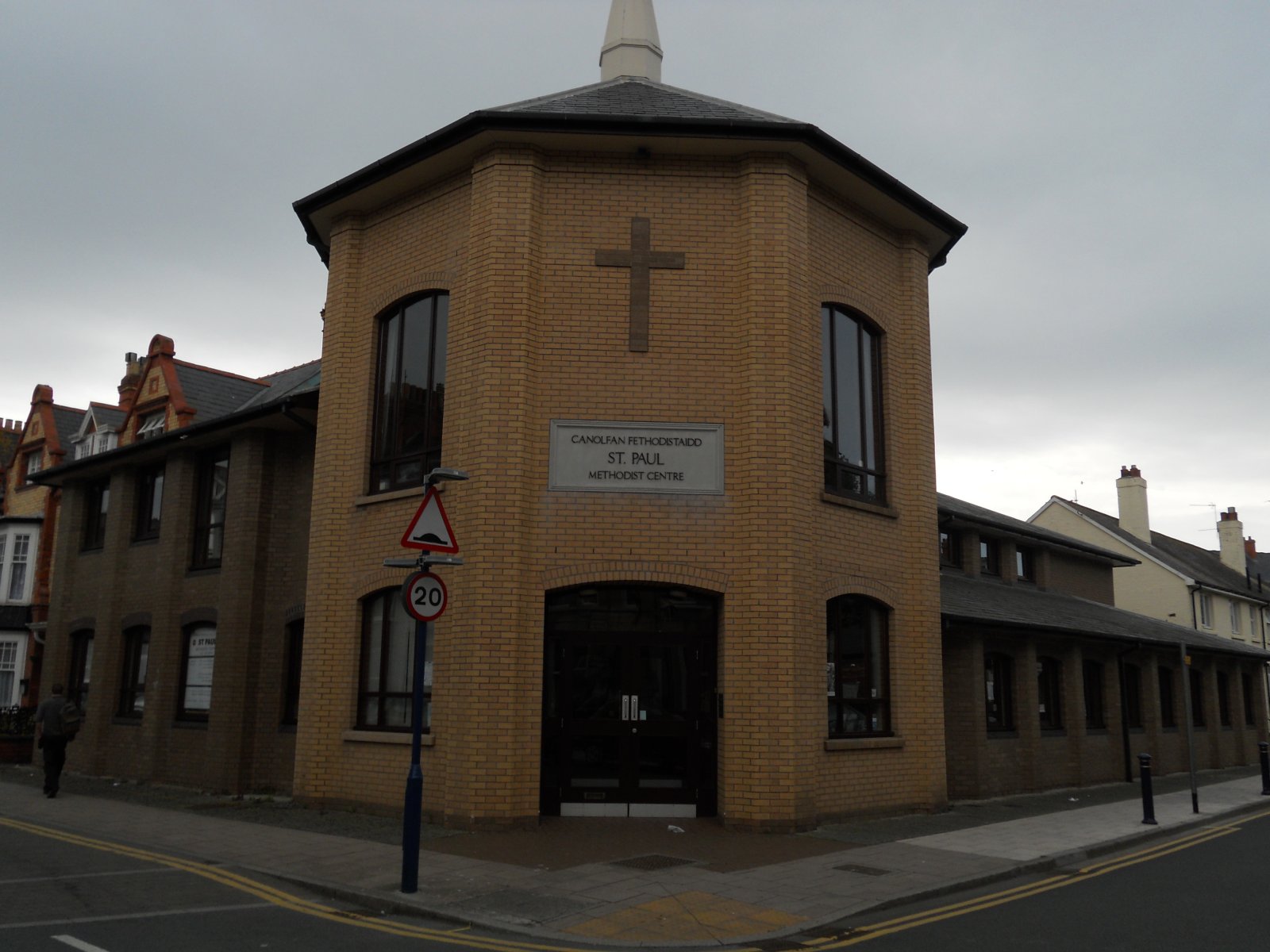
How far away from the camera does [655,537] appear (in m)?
12.7

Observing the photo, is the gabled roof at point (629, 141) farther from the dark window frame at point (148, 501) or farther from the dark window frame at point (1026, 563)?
the dark window frame at point (1026, 563)

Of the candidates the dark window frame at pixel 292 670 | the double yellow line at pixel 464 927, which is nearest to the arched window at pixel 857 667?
the double yellow line at pixel 464 927

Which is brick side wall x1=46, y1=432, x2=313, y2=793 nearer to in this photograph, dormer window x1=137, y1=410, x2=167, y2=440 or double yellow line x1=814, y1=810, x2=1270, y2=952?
dormer window x1=137, y1=410, x2=167, y2=440

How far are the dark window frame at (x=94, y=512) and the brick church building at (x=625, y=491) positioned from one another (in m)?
10.0

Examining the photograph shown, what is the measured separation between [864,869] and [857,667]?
4323mm

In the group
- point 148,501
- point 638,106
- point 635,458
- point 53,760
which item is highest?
point 638,106

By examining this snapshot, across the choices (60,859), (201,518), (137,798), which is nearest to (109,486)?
(201,518)

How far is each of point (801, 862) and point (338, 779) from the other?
6430 mm

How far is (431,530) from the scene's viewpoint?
9484 millimetres

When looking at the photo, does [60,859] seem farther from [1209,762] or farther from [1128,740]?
[1209,762]

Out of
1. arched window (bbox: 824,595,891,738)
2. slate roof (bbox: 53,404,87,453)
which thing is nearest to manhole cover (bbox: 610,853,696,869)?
arched window (bbox: 824,595,891,738)

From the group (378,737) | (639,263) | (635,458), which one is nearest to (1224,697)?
(635,458)

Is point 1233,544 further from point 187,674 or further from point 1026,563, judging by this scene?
point 187,674

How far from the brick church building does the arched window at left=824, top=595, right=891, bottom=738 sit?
5 centimetres
